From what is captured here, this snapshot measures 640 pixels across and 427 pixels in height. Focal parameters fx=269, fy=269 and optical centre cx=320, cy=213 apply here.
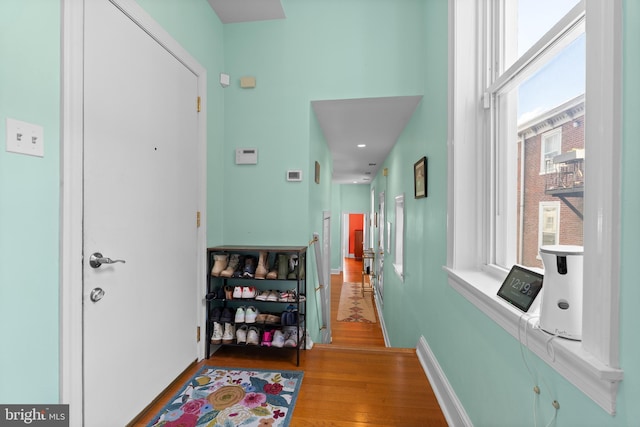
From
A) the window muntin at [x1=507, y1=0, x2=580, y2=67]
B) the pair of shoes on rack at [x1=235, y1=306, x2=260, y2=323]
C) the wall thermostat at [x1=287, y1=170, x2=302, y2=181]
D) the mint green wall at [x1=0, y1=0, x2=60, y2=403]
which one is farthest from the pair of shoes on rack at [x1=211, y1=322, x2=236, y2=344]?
the window muntin at [x1=507, y1=0, x2=580, y2=67]

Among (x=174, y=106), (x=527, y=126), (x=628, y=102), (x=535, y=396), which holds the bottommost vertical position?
(x=535, y=396)

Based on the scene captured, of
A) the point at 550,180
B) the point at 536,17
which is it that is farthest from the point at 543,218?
the point at 536,17

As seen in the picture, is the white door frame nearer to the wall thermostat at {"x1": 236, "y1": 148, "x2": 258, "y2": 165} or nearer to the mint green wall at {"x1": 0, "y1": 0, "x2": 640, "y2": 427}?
the mint green wall at {"x1": 0, "y1": 0, "x2": 640, "y2": 427}

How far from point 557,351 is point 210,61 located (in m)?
2.51

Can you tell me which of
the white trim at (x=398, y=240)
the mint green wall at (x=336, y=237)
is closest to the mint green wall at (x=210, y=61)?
the white trim at (x=398, y=240)

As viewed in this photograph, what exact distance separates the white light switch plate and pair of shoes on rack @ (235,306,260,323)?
4.71 feet

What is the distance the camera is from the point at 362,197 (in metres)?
8.80

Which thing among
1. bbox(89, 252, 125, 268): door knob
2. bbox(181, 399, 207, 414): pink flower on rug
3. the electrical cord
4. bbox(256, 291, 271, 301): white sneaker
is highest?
bbox(89, 252, 125, 268): door knob

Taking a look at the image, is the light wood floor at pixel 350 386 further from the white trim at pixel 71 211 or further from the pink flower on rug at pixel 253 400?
the white trim at pixel 71 211

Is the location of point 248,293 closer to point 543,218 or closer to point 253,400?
point 253,400

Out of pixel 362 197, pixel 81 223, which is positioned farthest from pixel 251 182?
pixel 362 197

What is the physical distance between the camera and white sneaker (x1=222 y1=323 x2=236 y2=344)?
1971mm

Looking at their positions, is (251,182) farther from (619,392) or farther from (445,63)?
(619,392)

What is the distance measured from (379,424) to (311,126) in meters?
2.06
